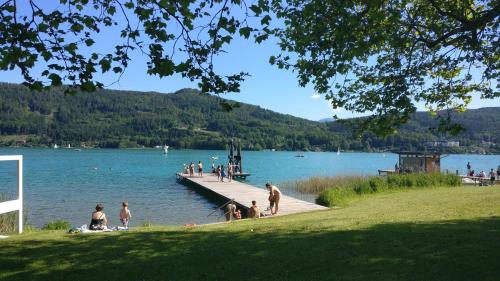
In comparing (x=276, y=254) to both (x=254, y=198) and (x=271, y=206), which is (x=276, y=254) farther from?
(x=254, y=198)

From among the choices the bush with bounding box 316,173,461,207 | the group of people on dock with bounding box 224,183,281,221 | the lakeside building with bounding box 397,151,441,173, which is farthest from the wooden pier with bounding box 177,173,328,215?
the lakeside building with bounding box 397,151,441,173

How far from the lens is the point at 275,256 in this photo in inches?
302

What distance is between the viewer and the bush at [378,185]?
22312mm

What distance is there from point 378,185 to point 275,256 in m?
18.0

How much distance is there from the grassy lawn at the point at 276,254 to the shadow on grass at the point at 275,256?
1 centimetres

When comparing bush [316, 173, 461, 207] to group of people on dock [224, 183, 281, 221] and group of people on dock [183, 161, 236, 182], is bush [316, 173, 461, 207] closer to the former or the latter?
group of people on dock [224, 183, 281, 221]

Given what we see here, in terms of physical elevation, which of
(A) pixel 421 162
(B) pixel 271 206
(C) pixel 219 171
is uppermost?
(A) pixel 421 162

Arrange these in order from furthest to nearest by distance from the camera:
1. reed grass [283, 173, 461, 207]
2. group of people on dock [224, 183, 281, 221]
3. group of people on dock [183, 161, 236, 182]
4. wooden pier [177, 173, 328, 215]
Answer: group of people on dock [183, 161, 236, 182], reed grass [283, 173, 461, 207], wooden pier [177, 173, 328, 215], group of people on dock [224, 183, 281, 221]

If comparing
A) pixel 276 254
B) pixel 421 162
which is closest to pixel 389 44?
pixel 276 254

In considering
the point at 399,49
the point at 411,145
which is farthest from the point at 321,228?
the point at 411,145

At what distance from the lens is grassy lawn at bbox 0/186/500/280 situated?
658 centimetres

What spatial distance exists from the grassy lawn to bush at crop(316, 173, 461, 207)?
37.3 ft

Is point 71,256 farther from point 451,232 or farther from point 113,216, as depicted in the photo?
point 113,216

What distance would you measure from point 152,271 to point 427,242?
15.1 ft
